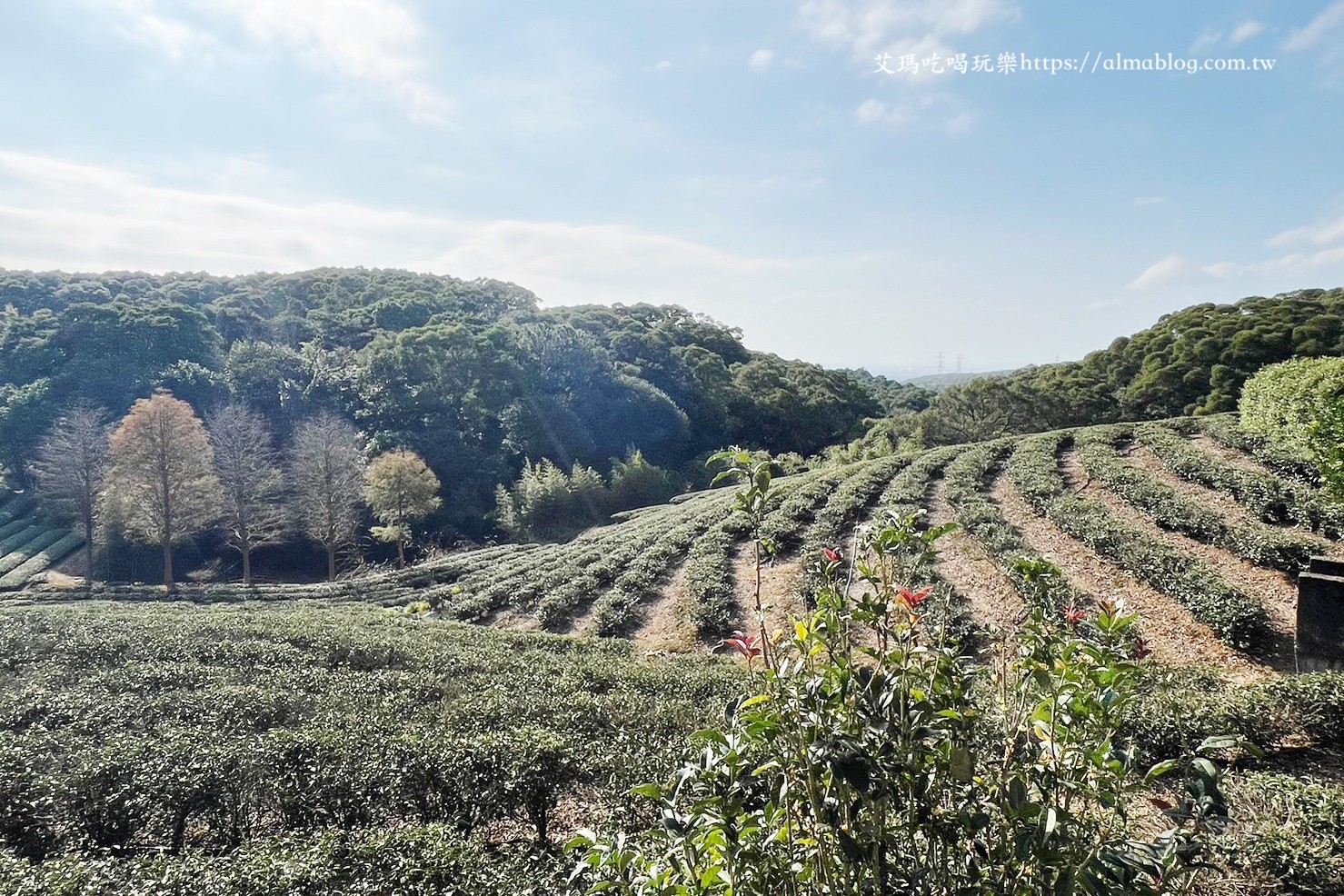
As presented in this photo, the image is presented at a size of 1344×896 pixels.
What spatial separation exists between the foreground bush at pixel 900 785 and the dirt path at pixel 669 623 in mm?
Answer: 8671

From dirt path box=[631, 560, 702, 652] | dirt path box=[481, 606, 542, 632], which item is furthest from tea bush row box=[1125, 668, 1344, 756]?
dirt path box=[481, 606, 542, 632]

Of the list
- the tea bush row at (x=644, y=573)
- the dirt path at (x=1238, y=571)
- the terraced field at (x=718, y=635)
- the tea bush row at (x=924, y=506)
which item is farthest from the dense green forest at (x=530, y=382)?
the dirt path at (x=1238, y=571)

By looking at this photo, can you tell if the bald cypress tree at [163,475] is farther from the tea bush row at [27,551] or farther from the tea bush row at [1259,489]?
the tea bush row at [1259,489]

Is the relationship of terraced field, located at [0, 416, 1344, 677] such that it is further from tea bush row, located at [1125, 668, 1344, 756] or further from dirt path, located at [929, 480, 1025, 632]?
tea bush row, located at [1125, 668, 1344, 756]

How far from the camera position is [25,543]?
27.2 meters

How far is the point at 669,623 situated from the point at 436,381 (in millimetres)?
30362

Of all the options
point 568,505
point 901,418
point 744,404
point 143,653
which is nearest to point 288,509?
point 568,505

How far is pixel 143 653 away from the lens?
841 centimetres

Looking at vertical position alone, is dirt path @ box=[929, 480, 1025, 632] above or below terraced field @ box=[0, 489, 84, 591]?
above

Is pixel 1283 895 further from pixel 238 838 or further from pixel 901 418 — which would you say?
pixel 901 418

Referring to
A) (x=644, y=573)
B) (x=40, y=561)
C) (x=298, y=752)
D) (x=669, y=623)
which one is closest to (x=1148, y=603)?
(x=669, y=623)

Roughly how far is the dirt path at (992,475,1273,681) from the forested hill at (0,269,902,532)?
26.6 m

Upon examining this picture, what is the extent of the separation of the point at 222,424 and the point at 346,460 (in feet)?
23.1

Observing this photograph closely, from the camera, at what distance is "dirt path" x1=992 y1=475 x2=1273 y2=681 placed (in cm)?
731
